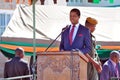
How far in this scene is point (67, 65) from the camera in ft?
22.5

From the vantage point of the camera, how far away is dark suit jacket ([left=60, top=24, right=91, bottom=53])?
7.27 m

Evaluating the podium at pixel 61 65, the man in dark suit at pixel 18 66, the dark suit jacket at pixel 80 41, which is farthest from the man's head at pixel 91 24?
the man in dark suit at pixel 18 66

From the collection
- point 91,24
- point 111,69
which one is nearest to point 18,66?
point 111,69

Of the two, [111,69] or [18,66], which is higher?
[111,69]

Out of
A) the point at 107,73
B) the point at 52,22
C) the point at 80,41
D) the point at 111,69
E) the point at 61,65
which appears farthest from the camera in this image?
the point at 52,22

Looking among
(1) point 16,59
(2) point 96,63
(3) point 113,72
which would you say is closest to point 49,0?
(1) point 16,59

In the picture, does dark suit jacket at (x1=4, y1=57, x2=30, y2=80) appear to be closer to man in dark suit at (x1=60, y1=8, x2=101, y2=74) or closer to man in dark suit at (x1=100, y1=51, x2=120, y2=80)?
man in dark suit at (x1=100, y1=51, x2=120, y2=80)

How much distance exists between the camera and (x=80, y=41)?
7266mm

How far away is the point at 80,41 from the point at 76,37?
0.08 m

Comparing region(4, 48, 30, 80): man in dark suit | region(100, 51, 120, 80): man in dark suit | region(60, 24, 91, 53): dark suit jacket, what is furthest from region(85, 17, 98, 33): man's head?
region(4, 48, 30, 80): man in dark suit

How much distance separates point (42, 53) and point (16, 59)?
13.7ft

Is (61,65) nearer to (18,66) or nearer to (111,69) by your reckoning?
(111,69)

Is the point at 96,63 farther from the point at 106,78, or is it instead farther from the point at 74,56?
the point at 106,78

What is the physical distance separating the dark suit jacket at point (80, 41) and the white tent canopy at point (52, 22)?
18.3 ft
